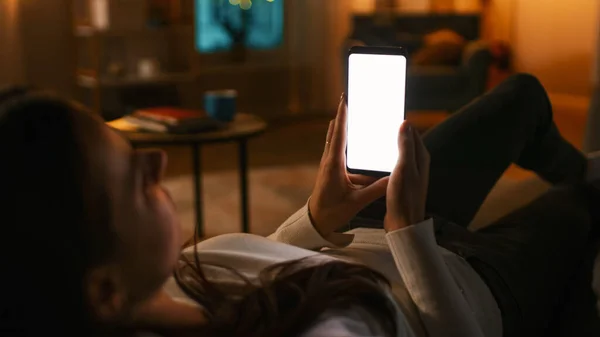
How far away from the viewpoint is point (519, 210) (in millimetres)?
1128

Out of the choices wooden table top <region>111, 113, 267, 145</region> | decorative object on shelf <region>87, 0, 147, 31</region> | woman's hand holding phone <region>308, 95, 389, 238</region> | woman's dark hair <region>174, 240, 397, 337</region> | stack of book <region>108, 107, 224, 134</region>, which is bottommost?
wooden table top <region>111, 113, 267, 145</region>

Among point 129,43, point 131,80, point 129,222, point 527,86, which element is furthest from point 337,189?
point 129,43

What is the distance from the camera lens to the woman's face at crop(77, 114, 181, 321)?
20.6 inches

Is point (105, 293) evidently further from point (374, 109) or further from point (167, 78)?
point (167, 78)

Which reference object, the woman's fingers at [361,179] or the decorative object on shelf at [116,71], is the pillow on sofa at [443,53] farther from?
the woman's fingers at [361,179]

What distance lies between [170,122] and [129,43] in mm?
2518

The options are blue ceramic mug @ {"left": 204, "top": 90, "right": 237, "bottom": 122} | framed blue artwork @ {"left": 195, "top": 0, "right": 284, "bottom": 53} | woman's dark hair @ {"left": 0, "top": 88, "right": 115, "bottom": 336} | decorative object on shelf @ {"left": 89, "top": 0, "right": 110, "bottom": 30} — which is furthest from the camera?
framed blue artwork @ {"left": 195, "top": 0, "right": 284, "bottom": 53}

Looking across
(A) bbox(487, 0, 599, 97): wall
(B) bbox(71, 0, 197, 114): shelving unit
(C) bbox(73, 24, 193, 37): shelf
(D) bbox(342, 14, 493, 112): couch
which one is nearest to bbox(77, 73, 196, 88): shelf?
(B) bbox(71, 0, 197, 114): shelving unit

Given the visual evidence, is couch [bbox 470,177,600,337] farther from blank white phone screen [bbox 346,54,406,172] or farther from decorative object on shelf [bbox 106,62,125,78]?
decorative object on shelf [bbox 106,62,125,78]

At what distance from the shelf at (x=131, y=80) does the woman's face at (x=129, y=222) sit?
3311 mm

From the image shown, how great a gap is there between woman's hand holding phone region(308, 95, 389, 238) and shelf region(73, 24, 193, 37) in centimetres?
321

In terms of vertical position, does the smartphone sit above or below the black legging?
above

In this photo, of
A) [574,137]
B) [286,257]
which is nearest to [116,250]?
[286,257]

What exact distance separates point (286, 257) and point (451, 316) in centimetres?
19
